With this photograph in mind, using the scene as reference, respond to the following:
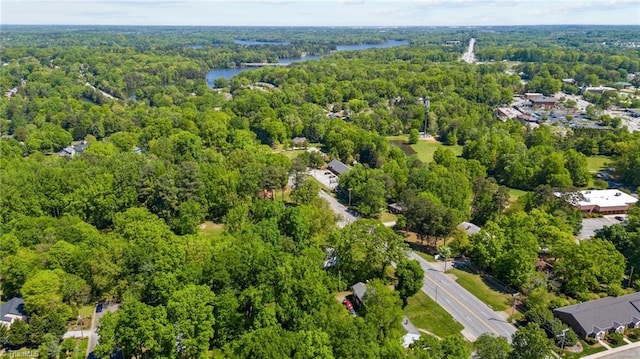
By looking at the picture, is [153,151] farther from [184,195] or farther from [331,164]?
[331,164]

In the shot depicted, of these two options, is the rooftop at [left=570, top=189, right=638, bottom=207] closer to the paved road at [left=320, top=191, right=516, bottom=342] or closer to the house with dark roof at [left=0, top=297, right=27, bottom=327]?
the paved road at [left=320, top=191, right=516, bottom=342]

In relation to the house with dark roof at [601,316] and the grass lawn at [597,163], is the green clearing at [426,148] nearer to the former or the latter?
the grass lawn at [597,163]

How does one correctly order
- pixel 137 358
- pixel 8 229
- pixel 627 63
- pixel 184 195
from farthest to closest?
pixel 627 63
pixel 184 195
pixel 8 229
pixel 137 358

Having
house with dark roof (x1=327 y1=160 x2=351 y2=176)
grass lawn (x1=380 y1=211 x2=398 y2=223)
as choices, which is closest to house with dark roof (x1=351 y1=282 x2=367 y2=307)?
grass lawn (x1=380 y1=211 x2=398 y2=223)

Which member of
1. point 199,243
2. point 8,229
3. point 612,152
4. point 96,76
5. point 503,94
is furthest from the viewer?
point 96,76

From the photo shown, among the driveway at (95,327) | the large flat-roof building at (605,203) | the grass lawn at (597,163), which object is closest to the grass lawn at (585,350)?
the large flat-roof building at (605,203)

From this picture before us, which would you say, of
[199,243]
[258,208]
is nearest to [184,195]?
[258,208]
